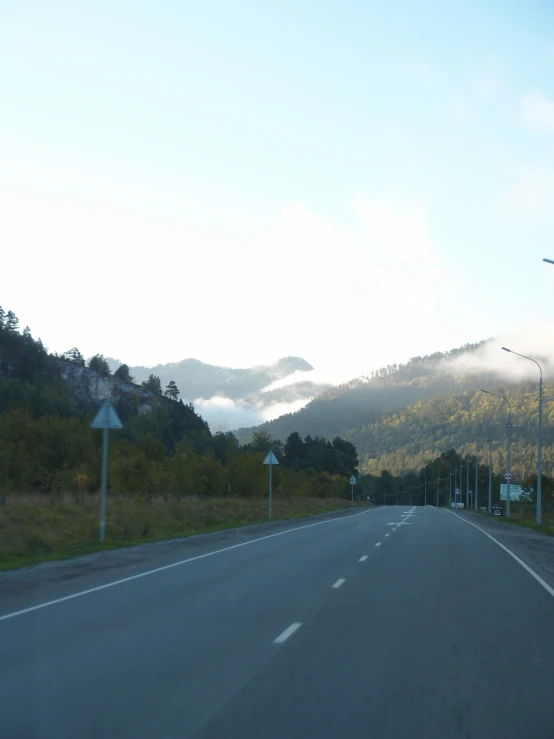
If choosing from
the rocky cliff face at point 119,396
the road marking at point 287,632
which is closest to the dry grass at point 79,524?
the road marking at point 287,632

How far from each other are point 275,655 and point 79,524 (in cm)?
2202

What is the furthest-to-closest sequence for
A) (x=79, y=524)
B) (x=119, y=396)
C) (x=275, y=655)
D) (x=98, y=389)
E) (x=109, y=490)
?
(x=119, y=396) → (x=98, y=389) → (x=109, y=490) → (x=79, y=524) → (x=275, y=655)

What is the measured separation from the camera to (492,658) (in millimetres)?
9719

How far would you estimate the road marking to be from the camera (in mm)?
10497

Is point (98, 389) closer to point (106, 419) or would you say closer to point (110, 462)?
point (110, 462)

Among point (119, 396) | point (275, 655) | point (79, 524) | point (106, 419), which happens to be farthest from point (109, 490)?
point (119, 396)

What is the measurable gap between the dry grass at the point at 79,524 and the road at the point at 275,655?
382 cm

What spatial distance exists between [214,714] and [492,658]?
3988 millimetres

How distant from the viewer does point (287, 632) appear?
11078mm

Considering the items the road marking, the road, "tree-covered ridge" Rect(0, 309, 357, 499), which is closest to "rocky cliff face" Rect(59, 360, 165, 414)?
"tree-covered ridge" Rect(0, 309, 357, 499)

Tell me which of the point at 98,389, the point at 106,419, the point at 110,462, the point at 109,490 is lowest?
the point at 109,490

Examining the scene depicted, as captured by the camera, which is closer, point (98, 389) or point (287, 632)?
point (287, 632)

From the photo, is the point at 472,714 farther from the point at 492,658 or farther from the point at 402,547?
the point at 402,547

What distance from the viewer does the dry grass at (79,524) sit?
22.3m
